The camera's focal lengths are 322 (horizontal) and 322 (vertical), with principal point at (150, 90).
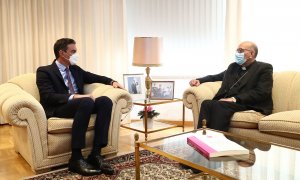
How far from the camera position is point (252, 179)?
1.55m

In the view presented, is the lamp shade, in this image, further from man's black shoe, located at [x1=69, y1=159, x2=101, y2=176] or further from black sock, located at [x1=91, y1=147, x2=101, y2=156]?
man's black shoe, located at [x1=69, y1=159, x2=101, y2=176]

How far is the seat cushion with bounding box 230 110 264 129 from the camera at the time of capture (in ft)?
8.49

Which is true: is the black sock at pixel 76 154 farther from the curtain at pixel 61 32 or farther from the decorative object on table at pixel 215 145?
the curtain at pixel 61 32

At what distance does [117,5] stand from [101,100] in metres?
2.05

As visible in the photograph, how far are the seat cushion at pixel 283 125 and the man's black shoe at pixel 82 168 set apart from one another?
133 centimetres

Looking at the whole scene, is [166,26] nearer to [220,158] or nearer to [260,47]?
[260,47]

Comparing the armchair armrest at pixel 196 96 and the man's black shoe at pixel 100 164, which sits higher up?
the armchair armrest at pixel 196 96

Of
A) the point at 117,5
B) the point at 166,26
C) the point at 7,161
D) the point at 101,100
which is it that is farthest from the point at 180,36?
the point at 7,161

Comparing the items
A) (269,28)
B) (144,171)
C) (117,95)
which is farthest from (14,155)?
(269,28)

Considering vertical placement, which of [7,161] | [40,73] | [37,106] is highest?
[40,73]

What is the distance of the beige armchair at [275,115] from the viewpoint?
92.4 inches

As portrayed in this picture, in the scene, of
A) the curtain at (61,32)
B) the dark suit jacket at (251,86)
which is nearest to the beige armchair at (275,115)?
the dark suit jacket at (251,86)

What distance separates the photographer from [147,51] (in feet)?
11.1

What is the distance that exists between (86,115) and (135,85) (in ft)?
3.65
